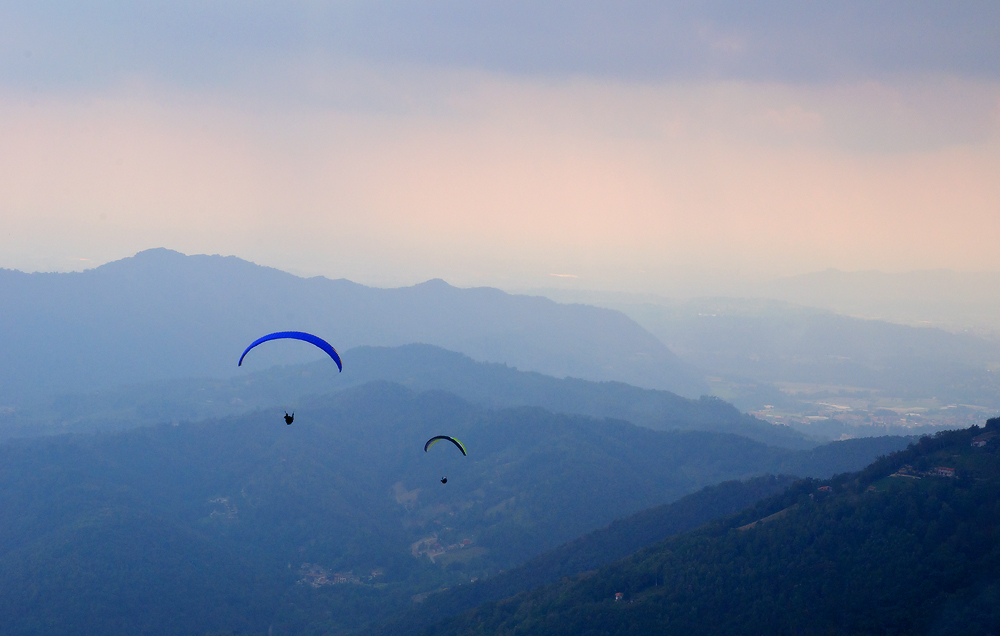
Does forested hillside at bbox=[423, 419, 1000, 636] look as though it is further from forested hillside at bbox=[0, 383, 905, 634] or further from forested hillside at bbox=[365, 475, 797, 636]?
forested hillside at bbox=[0, 383, 905, 634]

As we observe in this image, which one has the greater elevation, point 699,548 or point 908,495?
point 908,495

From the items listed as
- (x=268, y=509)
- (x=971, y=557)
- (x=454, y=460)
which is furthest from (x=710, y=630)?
(x=454, y=460)

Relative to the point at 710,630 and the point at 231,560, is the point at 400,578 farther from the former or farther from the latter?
the point at 710,630

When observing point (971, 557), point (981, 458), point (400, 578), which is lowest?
point (400, 578)

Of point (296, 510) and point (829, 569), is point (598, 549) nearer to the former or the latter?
point (829, 569)

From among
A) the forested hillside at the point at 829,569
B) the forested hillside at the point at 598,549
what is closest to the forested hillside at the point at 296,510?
the forested hillside at the point at 598,549

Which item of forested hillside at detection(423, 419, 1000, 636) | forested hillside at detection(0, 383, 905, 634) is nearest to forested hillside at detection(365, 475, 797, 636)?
forested hillside at detection(423, 419, 1000, 636)

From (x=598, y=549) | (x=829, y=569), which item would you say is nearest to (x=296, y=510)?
(x=598, y=549)

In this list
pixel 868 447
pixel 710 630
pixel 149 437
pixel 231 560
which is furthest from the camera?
pixel 149 437
